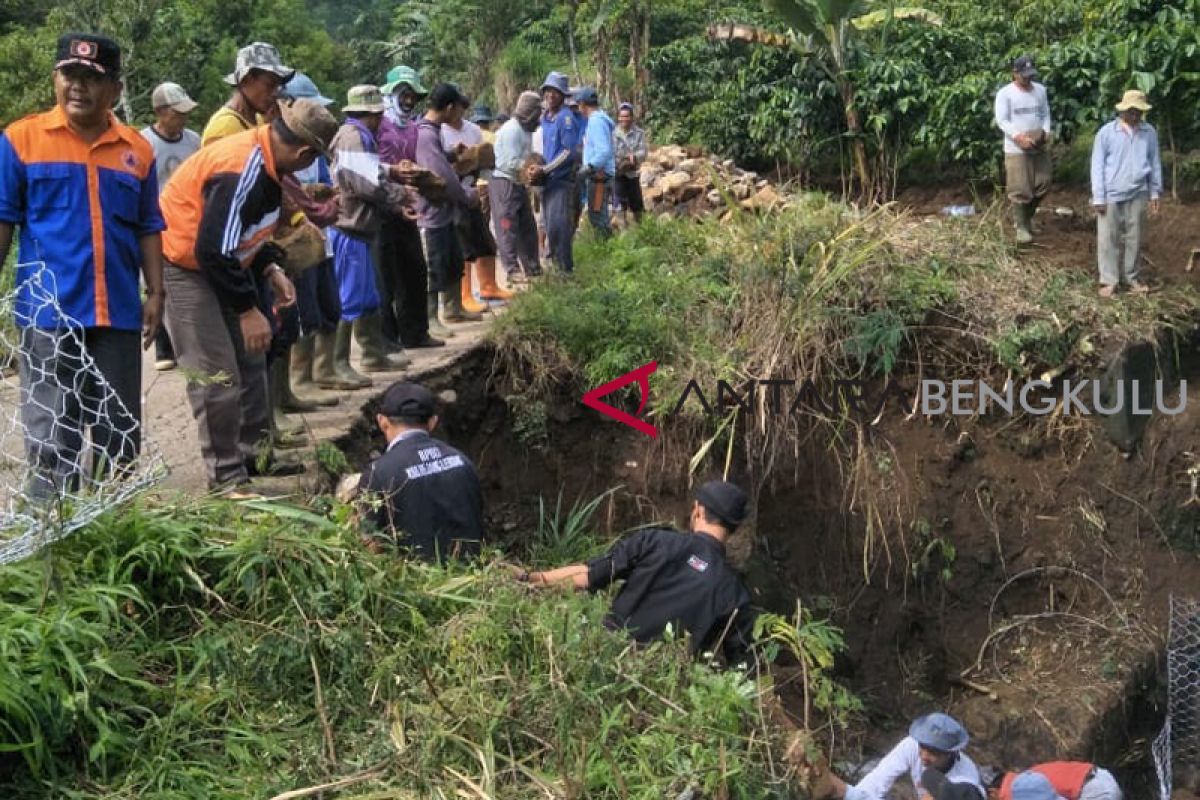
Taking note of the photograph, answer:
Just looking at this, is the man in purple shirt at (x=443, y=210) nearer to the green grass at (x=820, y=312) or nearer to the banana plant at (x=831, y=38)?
the green grass at (x=820, y=312)

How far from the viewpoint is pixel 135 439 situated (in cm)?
490

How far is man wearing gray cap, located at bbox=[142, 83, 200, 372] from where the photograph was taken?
300 inches

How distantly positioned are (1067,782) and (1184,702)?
2.16m

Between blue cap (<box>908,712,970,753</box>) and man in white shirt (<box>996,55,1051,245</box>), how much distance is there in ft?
18.1

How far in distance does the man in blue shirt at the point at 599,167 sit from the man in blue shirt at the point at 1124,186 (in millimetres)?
3786

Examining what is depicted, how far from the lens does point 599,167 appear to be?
10781 millimetres

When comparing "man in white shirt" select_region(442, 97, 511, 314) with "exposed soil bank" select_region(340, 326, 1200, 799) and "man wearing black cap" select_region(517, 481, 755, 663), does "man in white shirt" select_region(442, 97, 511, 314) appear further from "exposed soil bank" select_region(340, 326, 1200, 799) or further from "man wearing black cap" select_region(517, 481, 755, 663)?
"man wearing black cap" select_region(517, 481, 755, 663)

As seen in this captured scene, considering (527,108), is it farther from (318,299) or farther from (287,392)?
(287,392)

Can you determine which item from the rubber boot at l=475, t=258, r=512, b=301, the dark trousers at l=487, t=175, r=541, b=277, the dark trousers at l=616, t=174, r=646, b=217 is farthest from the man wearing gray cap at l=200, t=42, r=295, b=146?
the dark trousers at l=616, t=174, r=646, b=217

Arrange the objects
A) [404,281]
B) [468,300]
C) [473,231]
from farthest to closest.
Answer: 1. [468,300]
2. [473,231]
3. [404,281]

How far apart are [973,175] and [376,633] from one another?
11.7 meters

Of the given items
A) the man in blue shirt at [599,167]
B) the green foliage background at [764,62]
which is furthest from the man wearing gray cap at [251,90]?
the green foliage background at [764,62]

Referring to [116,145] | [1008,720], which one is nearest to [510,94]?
[1008,720]

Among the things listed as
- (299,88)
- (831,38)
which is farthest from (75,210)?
(831,38)
